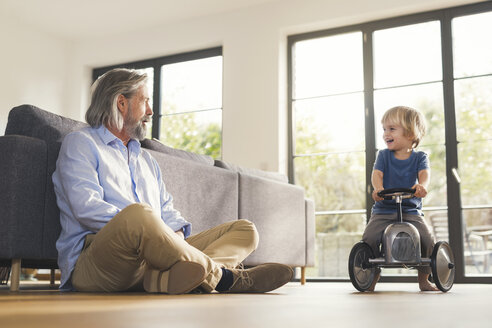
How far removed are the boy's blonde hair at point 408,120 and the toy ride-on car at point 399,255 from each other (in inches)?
14.4

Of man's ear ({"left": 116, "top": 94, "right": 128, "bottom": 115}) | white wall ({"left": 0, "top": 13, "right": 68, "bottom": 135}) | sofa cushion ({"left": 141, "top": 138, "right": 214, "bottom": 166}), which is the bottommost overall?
sofa cushion ({"left": 141, "top": 138, "right": 214, "bottom": 166})

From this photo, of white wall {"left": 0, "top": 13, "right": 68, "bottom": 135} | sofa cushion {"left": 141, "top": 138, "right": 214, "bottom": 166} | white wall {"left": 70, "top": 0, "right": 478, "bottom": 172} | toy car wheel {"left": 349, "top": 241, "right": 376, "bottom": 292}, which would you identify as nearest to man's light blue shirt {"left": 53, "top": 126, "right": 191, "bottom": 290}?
sofa cushion {"left": 141, "top": 138, "right": 214, "bottom": 166}

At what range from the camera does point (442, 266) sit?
2660 mm

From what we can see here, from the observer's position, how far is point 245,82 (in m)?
6.02

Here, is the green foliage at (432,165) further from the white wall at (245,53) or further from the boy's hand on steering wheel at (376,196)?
the boy's hand on steering wheel at (376,196)

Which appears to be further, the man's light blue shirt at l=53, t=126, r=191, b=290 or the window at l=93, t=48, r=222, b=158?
the window at l=93, t=48, r=222, b=158

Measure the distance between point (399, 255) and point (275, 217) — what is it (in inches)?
51.2

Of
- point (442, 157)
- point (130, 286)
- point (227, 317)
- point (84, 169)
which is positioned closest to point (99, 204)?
point (84, 169)

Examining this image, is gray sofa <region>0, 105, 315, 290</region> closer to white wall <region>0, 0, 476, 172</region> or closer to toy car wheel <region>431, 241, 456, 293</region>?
toy car wheel <region>431, 241, 456, 293</region>

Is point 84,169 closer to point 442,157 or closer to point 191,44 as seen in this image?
Answer: point 442,157

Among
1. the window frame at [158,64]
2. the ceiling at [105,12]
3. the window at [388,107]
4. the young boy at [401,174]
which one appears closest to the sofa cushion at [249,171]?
the young boy at [401,174]

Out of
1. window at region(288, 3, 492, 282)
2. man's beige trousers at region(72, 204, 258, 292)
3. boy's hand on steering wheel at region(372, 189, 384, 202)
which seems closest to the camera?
man's beige trousers at region(72, 204, 258, 292)

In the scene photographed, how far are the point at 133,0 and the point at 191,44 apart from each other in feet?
2.45

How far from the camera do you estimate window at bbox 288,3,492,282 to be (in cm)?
497
